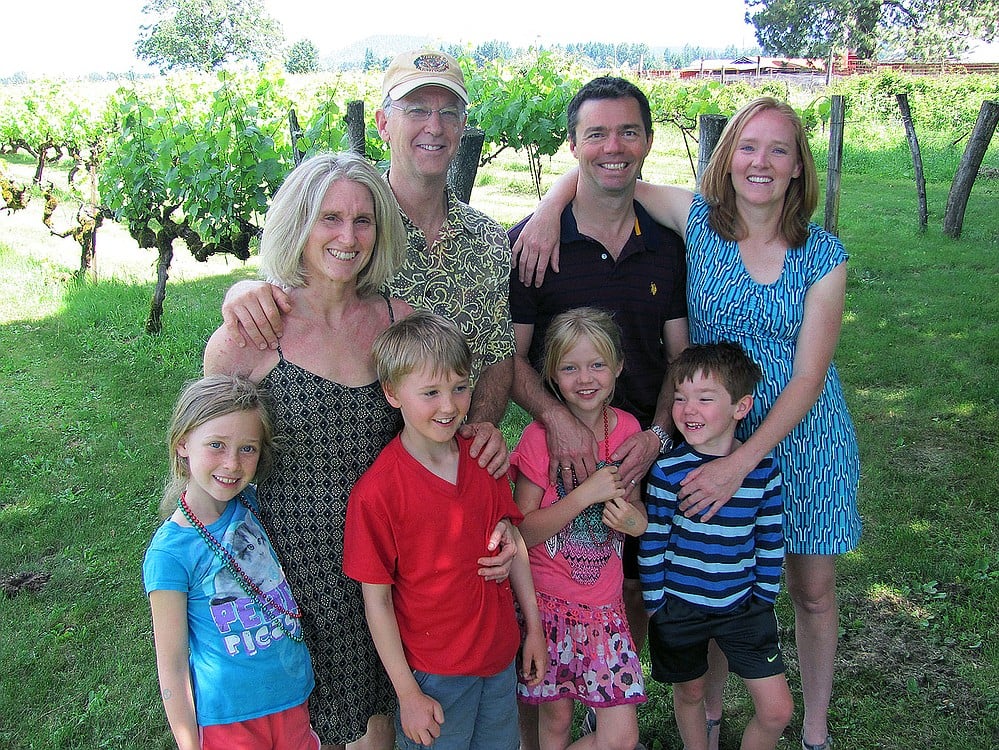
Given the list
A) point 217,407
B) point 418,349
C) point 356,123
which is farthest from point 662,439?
point 356,123

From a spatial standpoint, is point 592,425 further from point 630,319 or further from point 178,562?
point 178,562

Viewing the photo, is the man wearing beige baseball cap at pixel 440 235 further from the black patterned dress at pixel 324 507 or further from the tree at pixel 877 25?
the tree at pixel 877 25

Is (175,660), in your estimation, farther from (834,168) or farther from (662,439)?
(834,168)

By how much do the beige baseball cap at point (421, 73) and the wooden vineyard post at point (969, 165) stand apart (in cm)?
933

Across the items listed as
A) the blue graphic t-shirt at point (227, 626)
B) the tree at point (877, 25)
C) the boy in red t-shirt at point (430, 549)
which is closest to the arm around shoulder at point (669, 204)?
the boy in red t-shirt at point (430, 549)

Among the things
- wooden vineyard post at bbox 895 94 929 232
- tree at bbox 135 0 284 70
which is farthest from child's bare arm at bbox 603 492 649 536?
tree at bbox 135 0 284 70

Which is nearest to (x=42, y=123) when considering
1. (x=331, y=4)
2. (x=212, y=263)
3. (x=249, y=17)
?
(x=212, y=263)

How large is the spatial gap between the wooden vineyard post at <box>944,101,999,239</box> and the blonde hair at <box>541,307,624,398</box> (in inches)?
364

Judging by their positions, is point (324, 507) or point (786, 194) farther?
point (786, 194)

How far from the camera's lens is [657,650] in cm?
237

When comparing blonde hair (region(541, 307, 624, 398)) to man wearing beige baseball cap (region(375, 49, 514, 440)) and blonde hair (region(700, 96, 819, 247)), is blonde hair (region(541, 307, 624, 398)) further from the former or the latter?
blonde hair (region(700, 96, 819, 247))

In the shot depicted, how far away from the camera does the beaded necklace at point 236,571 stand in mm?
1851

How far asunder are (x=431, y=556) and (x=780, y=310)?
1.24m

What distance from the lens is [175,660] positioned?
177 cm
